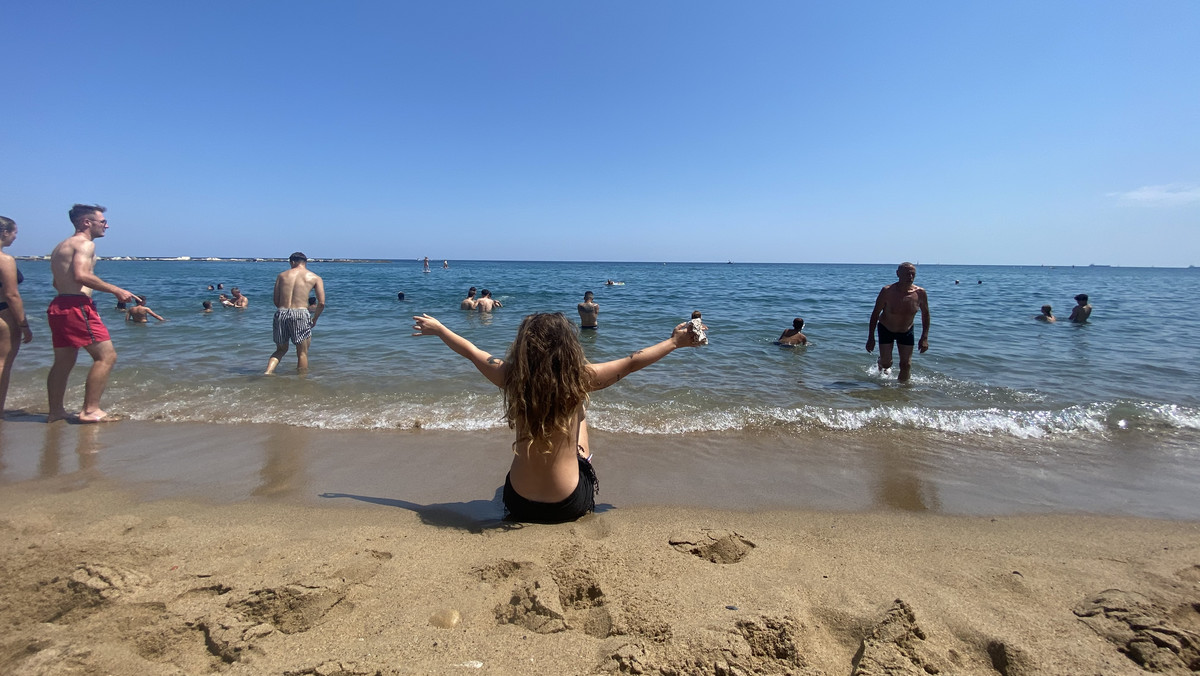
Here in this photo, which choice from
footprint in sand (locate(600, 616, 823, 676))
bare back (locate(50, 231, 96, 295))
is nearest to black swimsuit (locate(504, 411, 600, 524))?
footprint in sand (locate(600, 616, 823, 676))

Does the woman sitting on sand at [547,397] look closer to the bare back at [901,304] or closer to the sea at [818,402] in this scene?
the sea at [818,402]

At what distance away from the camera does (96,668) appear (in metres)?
1.71

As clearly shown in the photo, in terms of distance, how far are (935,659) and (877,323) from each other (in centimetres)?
672

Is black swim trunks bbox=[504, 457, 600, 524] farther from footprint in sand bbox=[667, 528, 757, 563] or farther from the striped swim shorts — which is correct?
the striped swim shorts

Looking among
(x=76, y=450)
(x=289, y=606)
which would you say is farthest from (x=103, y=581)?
(x=76, y=450)

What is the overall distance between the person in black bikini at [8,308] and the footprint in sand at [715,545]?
648 centimetres

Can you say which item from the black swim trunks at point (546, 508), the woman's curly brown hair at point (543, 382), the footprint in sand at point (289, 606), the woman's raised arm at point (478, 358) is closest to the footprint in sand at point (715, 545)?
the black swim trunks at point (546, 508)

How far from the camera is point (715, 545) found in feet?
8.71

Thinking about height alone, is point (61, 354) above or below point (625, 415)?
above

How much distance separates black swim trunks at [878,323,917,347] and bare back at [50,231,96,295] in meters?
Answer: 9.44

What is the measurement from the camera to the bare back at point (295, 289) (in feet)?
24.8

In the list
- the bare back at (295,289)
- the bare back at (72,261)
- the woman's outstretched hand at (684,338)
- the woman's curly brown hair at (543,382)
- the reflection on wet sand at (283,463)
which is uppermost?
the bare back at (72,261)

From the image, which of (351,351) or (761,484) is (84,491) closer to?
(761,484)

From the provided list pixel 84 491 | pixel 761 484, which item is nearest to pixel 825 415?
pixel 761 484
